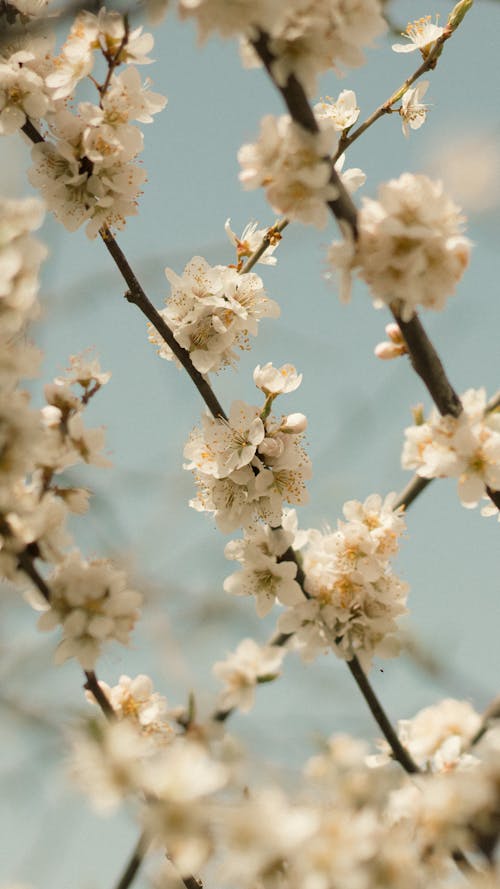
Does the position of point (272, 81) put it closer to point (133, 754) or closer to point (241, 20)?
point (241, 20)

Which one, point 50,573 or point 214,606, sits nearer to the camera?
point 50,573

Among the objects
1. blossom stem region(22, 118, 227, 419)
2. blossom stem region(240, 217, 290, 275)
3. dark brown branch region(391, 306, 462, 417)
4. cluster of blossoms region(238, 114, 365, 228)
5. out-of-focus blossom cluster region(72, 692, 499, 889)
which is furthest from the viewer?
blossom stem region(240, 217, 290, 275)

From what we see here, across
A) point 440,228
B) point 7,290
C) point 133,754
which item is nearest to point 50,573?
point 133,754

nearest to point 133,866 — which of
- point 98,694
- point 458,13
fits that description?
point 98,694

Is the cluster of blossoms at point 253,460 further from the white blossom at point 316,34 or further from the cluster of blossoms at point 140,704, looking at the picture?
the white blossom at point 316,34

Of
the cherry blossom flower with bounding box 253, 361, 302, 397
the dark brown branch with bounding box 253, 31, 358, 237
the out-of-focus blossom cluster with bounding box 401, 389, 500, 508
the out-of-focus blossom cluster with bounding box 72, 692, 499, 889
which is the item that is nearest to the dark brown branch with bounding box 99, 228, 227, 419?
the cherry blossom flower with bounding box 253, 361, 302, 397

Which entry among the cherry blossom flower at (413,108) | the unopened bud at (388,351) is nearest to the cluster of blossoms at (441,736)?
the unopened bud at (388,351)

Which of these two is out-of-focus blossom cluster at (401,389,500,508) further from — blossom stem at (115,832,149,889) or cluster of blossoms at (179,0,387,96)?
blossom stem at (115,832,149,889)
